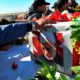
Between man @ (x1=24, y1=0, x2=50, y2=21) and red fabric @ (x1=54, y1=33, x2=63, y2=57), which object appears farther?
man @ (x1=24, y1=0, x2=50, y2=21)

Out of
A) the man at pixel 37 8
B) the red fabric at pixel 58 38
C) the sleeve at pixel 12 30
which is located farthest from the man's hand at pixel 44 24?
the man at pixel 37 8

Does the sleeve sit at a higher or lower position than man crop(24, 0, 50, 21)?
lower

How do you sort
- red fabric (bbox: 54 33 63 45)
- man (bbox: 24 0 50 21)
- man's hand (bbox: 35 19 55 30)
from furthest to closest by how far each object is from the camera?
man (bbox: 24 0 50 21)
man's hand (bbox: 35 19 55 30)
red fabric (bbox: 54 33 63 45)

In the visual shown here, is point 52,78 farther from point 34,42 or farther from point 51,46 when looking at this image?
point 34,42

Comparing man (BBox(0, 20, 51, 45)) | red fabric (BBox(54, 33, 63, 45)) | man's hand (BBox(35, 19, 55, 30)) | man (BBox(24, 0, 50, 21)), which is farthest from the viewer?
man (BBox(24, 0, 50, 21))

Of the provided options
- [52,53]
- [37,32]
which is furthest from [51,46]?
[37,32]

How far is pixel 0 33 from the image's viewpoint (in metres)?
1.96

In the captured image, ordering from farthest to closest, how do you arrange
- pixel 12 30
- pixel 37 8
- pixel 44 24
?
pixel 37 8
pixel 12 30
pixel 44 24

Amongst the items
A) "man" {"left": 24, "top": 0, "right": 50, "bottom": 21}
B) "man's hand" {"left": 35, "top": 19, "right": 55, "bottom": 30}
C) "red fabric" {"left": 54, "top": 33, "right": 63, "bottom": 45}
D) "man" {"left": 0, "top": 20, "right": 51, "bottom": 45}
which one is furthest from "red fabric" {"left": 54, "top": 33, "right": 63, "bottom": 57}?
"man" {"left": 24, "top": 0, "right": 50, "bottom": 21}

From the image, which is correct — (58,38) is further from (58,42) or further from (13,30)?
(13,30)

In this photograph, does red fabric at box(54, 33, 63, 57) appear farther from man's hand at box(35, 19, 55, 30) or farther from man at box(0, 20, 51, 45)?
man at box(0, 20, 51, 45)

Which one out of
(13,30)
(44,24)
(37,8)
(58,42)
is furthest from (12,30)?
(37,8)

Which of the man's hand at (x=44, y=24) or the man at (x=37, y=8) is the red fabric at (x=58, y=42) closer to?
the man's hand at (x=44, y=24)

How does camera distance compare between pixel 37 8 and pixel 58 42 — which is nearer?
pixel 58 42
